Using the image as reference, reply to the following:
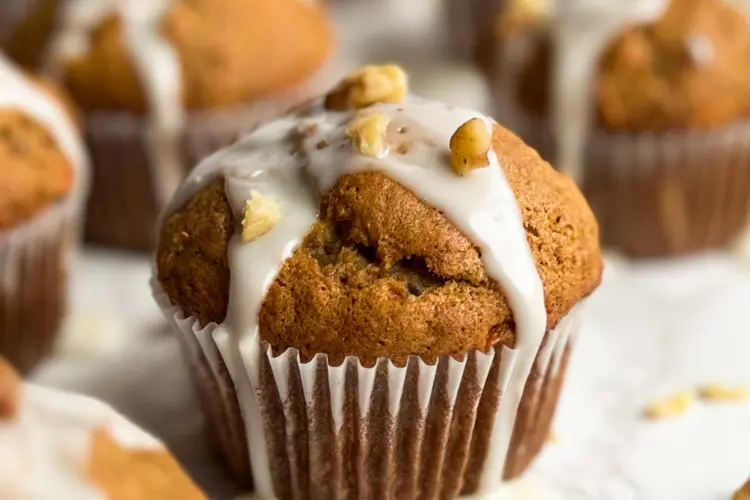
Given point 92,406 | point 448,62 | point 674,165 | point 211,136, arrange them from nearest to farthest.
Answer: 1. point 92,406
2. point 674,165
3. point 211,136
4. point 448,62

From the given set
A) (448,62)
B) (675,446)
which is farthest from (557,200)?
(448,62)

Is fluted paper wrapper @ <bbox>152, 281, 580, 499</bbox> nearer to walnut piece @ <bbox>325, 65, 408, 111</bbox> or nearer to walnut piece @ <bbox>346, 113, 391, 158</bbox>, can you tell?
walnut piece @ <bbox>346, 113, 391, 158</bbox>

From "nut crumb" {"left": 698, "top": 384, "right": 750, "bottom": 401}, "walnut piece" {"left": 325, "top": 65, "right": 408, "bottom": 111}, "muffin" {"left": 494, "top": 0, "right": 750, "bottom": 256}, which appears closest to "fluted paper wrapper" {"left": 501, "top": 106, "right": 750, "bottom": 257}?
"muffin" {"left": 494, "top": 0, "right": 750, "bottom": 256}

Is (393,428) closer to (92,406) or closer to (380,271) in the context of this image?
(380,271)

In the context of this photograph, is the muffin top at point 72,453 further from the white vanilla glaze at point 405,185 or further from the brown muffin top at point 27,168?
the brown muffin top at point 27,168

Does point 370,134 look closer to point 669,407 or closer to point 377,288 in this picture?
point 377,288
